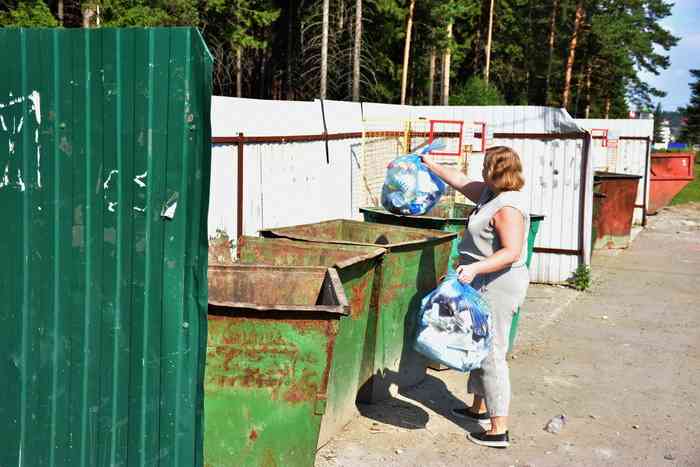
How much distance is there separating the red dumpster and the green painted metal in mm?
18890

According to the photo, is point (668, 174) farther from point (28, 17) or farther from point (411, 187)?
point (28, 17)

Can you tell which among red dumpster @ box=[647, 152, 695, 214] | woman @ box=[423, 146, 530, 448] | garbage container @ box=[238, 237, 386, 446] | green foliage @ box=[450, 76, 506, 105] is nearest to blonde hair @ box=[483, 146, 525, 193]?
woman @ box=[423, 146, 530, 448]

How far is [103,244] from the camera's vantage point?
11.3 feet

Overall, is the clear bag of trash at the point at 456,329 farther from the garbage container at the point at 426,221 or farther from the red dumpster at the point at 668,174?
the red dumpster at the point at 668,174

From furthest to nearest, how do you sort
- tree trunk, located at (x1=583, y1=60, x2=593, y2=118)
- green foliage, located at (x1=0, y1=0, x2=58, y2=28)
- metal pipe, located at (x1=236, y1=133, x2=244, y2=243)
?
tree trunk, located at (x1=583, y1=60, x2=593, y2=118), green foliage, located at (x1=0, y1=0, x2=58, y2=28), metal pipe, located at (x1=236, y1=133, x2=244, y2=243)

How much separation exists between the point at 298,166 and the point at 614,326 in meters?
3.61

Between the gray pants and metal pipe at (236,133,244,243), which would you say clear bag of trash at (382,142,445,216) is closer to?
metal pipe at (236,133,244,243)

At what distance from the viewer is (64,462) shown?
361cm

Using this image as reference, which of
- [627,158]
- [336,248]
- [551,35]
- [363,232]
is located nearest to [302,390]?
[336,248]

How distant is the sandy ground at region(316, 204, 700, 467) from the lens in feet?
17.0

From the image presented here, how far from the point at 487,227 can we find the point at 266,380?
5.63 feet

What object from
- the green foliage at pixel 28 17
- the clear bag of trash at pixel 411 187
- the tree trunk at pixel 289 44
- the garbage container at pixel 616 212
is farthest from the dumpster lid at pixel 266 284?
the tree trunk at pixel 289 44

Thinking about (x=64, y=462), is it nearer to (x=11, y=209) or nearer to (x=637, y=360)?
(x=11, y=209)

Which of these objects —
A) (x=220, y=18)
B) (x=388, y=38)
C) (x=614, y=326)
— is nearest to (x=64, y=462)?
(x=614, y=326)
